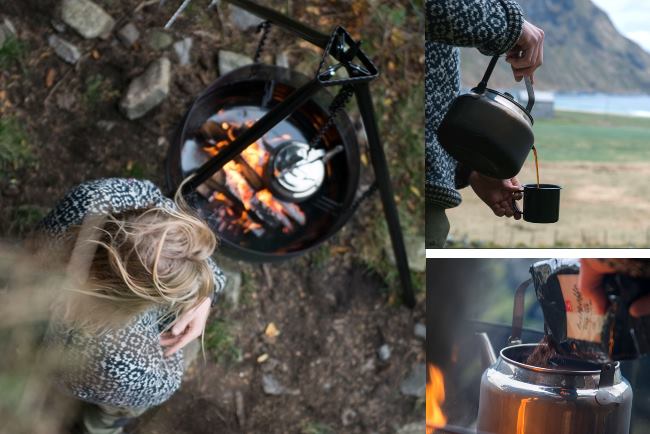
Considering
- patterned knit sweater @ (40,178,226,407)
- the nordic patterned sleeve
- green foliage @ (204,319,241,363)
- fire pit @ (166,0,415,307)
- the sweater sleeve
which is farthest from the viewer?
green foliage @ (204,319,241,363)

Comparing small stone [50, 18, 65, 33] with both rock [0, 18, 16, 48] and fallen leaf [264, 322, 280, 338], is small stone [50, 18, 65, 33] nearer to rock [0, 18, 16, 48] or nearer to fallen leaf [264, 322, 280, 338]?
rock [0, 18, 16, 48]

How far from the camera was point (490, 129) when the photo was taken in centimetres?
128

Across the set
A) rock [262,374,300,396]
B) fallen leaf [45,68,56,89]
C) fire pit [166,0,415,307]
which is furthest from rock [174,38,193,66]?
rock [262,374,300,396]

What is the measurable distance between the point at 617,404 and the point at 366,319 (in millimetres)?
1431

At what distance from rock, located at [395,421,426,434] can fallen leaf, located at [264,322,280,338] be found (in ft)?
1.91

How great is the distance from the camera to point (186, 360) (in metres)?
2.48

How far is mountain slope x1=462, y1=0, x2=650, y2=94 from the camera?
1327 mm

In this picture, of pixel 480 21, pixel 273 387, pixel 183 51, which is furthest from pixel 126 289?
pixel 183 51

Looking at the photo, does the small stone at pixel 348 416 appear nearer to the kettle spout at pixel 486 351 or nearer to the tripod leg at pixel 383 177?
the tripod leg at pixel 383 177

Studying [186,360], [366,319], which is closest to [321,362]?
[366,319]

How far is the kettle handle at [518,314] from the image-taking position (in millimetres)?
1383

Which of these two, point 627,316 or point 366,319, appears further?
point 366,319

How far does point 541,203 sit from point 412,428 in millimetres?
1539

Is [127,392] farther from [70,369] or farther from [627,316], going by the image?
[627,316]
